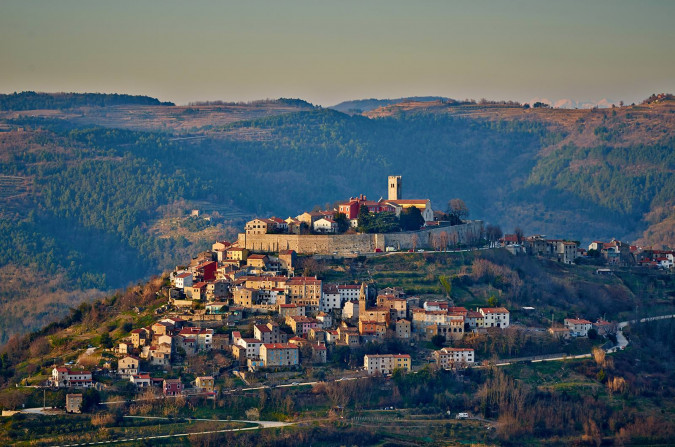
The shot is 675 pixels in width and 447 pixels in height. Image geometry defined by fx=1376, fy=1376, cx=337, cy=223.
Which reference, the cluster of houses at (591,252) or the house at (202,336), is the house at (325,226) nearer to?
the cluster of houses at (591,252)

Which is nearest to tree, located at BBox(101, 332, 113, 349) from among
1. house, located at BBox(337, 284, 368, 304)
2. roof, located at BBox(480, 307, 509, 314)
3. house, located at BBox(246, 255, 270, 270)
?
house, located at BBox(246, 255, 270, 270)

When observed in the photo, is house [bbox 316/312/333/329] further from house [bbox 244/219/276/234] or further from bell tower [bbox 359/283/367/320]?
house [bbox 244/219/276/234]

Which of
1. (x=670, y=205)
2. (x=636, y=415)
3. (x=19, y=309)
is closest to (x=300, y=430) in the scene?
(x=636, y=415)

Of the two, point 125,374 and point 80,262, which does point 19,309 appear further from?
point 125,374

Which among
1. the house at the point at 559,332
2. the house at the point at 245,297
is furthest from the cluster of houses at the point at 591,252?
the house at the point at 245,297

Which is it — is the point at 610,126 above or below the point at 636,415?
above

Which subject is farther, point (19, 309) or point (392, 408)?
point (19, 309)
